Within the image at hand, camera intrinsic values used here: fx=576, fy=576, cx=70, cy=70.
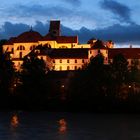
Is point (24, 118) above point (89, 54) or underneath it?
underneath

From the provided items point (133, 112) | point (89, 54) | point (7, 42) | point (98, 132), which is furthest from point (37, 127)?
point (7, 42)

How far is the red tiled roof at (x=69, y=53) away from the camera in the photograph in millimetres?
123750

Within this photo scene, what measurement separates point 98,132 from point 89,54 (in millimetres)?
65375

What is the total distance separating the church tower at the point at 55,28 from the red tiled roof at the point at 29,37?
5.86 meters

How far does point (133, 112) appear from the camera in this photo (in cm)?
9112

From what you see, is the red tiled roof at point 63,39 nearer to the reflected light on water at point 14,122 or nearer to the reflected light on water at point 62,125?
the reflected light on water at point 14,122

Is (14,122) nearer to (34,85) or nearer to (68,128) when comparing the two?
(68,128)

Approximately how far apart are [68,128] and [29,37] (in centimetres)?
7547

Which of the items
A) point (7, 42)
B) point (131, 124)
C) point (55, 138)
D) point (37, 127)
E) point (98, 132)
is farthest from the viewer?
point (7, 42)

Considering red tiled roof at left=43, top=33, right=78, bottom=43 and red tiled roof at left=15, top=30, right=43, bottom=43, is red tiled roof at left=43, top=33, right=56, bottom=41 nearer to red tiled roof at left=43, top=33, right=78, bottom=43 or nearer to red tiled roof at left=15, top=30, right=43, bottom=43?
red tiled roof at left=43, top=33, right=78, bottom=43

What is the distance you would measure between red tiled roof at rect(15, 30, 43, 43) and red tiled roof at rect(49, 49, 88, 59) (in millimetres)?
10904

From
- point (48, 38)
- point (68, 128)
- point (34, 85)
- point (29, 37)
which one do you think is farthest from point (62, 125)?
point (29, 37)

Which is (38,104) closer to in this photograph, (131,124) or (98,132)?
(131,124)

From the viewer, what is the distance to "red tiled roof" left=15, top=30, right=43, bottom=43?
444ft
